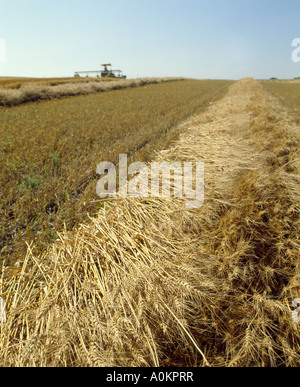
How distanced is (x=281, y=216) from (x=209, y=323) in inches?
51.6

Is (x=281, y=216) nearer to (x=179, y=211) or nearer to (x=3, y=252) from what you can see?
(x=179, y=211)

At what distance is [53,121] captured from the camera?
6.65 m

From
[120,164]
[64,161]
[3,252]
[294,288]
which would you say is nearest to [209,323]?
[294,288]

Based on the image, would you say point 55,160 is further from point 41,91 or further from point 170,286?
point 41,91
